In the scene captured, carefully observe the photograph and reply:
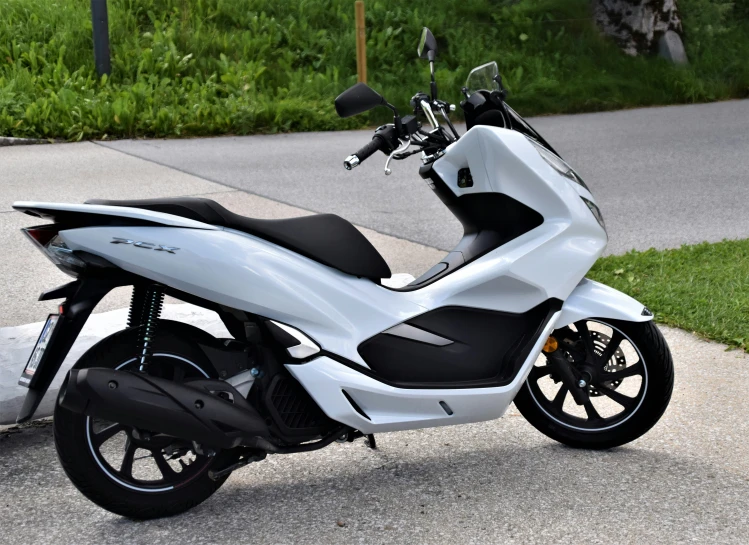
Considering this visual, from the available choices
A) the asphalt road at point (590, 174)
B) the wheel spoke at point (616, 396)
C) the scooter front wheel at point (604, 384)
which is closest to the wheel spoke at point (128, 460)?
the scooter front wheel at point (604, 384)

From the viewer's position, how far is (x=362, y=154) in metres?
3.34

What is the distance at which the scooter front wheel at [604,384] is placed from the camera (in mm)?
3693

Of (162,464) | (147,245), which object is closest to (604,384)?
(162,464)

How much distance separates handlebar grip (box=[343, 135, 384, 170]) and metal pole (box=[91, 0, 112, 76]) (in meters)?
8.74

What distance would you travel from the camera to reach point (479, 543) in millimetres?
3182

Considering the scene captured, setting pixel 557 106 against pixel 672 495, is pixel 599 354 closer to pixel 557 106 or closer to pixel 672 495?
pixel 672 495

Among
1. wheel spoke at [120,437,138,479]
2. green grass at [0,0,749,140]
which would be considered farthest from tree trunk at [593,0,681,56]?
wheel spoke at [120,437,138,479]

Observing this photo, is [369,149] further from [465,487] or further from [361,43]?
[361,43]

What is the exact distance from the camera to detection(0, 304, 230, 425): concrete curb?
3.77 m

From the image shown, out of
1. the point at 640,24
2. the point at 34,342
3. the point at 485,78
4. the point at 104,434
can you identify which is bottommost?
the point at 640,24

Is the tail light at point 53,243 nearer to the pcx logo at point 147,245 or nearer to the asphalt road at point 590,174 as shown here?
the pcx logo at point 147,245

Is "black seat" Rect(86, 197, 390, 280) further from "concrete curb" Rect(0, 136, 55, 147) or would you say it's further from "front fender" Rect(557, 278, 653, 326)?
"concrete curb" Rect(0, 136, 55, 147)

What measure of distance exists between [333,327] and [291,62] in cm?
969

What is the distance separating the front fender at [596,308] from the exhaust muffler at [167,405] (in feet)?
3.70
